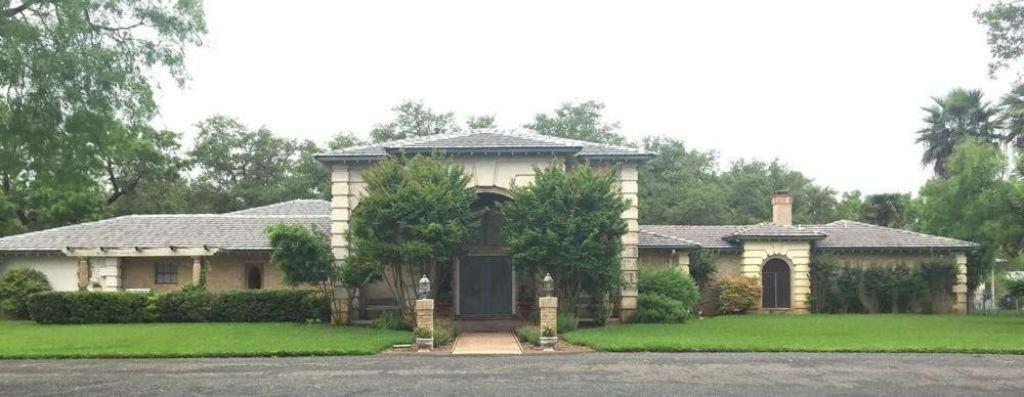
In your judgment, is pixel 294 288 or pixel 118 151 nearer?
pixel 118 151

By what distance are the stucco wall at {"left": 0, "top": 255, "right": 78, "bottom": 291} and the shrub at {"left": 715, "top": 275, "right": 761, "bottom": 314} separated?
22.1 m

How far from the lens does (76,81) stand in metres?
12.2

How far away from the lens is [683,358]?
15.0 meters

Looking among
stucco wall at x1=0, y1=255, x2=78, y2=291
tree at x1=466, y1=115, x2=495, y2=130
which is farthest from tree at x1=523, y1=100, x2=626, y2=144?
stucco wall at x1=0, y1=255, x2=78, y2=291

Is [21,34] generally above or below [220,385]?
above

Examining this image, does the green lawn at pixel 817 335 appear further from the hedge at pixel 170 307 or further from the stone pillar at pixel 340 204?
the hedge at pixel 170 307

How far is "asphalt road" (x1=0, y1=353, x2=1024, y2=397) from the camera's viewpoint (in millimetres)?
11352

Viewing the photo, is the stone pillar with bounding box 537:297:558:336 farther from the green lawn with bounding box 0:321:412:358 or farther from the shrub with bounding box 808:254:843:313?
the shrub with bounding box 808:254:843:313

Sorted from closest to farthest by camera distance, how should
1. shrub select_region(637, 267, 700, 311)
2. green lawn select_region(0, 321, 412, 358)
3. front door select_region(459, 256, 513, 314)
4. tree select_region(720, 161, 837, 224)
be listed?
green lawn select_region(0, 321, 412, 358) → shrub select_region(637, 267, 700, 311) → front door select_region(459, 256, 513, 314) → tree select_region(720, 161, 837, 224)

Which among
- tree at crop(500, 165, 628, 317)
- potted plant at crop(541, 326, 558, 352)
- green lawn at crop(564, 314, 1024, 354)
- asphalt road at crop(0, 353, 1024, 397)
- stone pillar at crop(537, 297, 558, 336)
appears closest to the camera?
asphalt road at crop(0, 353, 1024, 397)

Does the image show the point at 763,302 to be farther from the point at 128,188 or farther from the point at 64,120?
the point at 128,188

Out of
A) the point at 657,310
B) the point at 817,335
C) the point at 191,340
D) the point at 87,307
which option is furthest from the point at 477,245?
the point at 87,307

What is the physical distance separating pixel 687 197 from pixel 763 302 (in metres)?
17.5

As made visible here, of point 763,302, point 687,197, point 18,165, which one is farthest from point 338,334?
point 687,197
